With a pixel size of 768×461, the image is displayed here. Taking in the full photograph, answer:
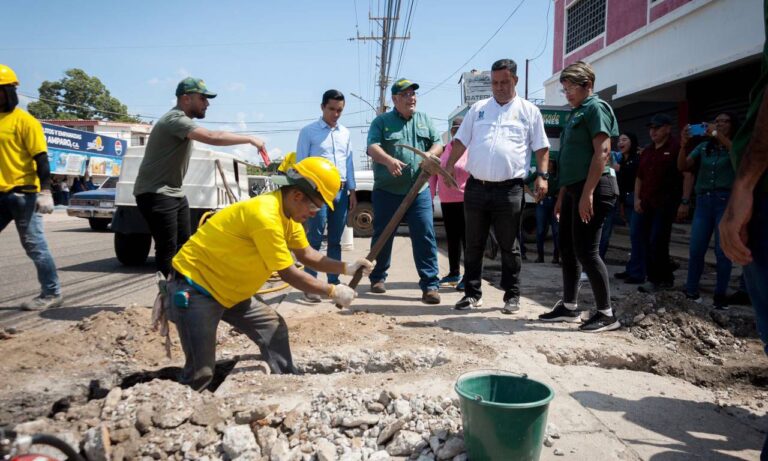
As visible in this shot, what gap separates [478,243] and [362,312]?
1.18 metres

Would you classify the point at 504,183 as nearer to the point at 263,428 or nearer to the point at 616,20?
the point at 263,428

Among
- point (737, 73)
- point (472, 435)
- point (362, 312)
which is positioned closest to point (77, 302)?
point (362, 312)

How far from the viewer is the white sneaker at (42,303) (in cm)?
484

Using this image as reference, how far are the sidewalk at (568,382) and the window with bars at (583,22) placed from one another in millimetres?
12745

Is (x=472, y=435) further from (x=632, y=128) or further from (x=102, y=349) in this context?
(x=632, y=128)

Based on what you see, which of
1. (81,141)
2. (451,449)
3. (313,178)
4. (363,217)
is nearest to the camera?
(451,449)

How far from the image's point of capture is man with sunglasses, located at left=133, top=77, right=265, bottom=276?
4.25 metres

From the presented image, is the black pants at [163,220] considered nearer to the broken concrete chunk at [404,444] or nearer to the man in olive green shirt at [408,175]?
the man in olive green shirt at [408,175]

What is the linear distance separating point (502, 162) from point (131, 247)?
5557 millimetres

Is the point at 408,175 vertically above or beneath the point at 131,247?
above

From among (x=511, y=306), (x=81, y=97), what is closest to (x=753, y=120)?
(x=511, y=306)

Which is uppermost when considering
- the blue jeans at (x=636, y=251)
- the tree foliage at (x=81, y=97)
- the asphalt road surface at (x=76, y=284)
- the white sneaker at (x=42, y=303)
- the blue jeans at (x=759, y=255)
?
the tree foliage at (x=81, y=97)

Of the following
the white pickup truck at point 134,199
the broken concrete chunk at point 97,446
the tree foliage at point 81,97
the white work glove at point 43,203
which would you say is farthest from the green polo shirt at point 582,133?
the tree foliage at point 81,97

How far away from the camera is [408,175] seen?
16.5ft
